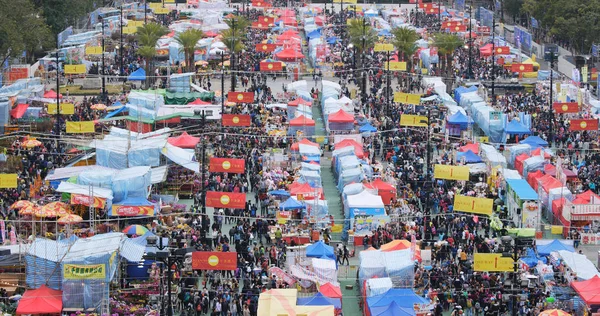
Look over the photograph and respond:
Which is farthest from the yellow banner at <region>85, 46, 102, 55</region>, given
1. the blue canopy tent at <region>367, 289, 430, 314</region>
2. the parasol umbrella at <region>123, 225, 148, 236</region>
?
the blue canopy tent at <region>367, 289, 430, 314</region>

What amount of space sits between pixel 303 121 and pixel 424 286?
77.7 ft

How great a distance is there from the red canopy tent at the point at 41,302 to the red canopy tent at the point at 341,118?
94.7 feet

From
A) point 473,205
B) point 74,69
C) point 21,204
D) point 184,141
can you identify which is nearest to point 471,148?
point 473,205

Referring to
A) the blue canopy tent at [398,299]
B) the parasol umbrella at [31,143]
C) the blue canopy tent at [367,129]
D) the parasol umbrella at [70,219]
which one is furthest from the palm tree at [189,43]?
the blue canopy tent at [398,299]

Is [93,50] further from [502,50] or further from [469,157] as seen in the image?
[469,157]

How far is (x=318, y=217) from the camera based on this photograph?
51.9 metres

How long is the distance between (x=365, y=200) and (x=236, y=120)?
14.9 m

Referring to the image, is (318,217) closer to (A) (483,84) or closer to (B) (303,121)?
(B) (303,121)

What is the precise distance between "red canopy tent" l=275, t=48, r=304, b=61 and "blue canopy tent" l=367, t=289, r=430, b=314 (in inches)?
1952

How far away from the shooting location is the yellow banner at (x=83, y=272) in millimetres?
41625

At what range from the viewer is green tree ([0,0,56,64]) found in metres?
80.4

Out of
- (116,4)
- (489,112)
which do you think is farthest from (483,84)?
(116,4)

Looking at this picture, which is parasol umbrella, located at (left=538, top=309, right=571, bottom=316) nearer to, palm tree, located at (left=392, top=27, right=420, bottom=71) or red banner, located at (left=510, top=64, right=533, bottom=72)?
red banner, located at (left=510, top=64, right=533, bottom=72)

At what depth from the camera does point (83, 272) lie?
41656mm
